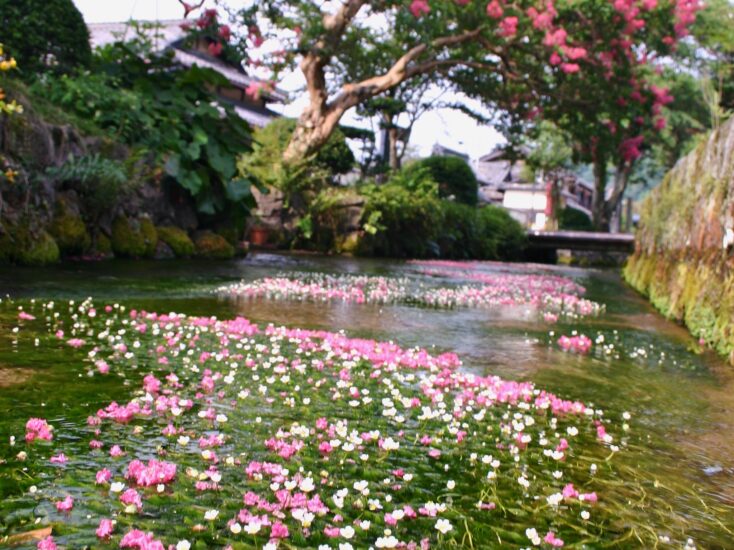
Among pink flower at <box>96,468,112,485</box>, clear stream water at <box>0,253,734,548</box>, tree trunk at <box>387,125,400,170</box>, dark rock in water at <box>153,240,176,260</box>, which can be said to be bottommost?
clear stream water at <box>0,253,734,548</box>

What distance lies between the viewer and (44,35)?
13789mm

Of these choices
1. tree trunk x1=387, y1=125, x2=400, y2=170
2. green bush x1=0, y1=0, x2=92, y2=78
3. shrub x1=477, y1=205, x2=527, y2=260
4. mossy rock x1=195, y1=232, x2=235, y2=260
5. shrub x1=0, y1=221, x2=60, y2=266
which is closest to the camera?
shrub x1=0, y1=221, x2=60, y2=266

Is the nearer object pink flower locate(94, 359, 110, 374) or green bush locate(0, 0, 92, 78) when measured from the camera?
pink flower locate(94, 359, 110, 374)

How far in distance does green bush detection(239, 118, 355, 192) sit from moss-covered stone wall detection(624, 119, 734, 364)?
37.1 feet

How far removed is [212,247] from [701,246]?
1071 centimetres

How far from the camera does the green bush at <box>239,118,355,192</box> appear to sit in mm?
22719

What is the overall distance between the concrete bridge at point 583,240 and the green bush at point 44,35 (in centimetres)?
2347

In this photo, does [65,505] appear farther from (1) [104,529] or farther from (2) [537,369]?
(2) [537,369]

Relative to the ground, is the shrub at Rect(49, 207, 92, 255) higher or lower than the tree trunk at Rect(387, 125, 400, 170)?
lower

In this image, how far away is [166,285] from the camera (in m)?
9.91

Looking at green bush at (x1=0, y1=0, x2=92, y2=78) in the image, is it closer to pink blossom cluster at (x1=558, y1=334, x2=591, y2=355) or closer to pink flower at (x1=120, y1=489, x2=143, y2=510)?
pink blossom cluster at (x1=558, y1=334, x2=591, y2=355)

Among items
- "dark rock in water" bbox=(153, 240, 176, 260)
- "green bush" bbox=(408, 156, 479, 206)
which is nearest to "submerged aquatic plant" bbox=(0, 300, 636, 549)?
"dark rock in water" bbox=(153, 240, 176, 260)

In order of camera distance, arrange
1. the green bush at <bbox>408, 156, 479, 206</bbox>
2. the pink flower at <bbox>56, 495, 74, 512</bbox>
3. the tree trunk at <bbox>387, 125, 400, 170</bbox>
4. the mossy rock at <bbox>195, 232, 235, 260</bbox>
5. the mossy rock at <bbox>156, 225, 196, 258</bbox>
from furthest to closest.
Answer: the tree trunk at <bbox>387, 125, 400, 170</bbox>
the green bush at <bbox>408, 156, 479, 206</bbox>
the mossy rock at <bbox>195, 232, 235, 260</bbox>
the mossy rock at <bbox>156, 225, 196, 258</bbox>
the pink flower at <bbox>56, 495, 74, 512</bbox>

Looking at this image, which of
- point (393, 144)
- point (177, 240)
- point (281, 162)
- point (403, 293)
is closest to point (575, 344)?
point (403, 293)
